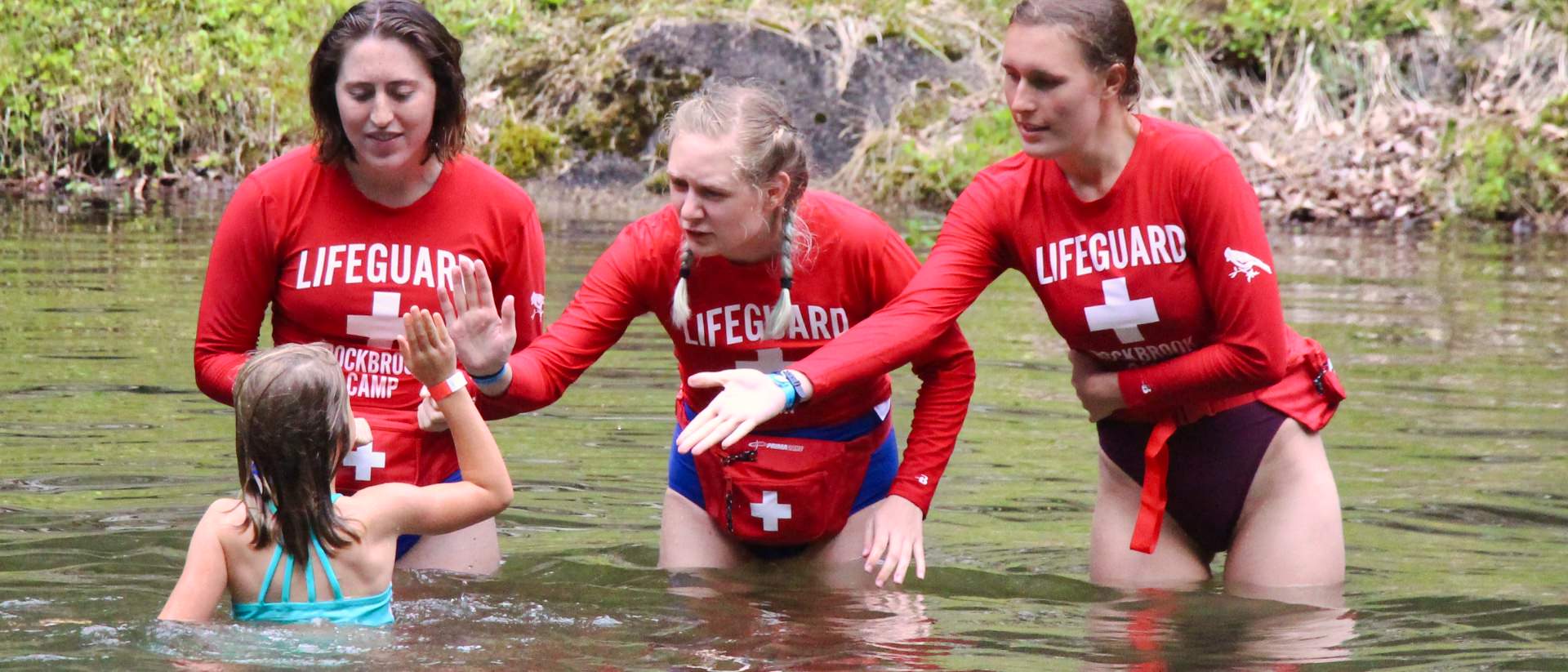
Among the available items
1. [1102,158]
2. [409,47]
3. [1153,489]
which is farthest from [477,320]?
[1153,489]

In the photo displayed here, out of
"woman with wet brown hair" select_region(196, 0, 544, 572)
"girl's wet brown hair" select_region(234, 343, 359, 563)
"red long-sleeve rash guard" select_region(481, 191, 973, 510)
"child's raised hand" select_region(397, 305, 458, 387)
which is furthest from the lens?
"red long-sleeve rash guard" select_region(481, 191, 973, 510)

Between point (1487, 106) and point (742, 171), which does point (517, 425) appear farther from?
point (1487, 106)

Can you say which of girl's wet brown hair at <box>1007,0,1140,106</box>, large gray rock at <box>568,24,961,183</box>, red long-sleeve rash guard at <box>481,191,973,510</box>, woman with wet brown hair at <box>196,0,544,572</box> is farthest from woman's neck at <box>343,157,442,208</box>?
large gray rock at <box>568,24,961,183</box>

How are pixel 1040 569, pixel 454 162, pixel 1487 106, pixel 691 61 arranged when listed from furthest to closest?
pixel 691 61
pixel 1487 106
pixel 1040 569
pixel 454 162

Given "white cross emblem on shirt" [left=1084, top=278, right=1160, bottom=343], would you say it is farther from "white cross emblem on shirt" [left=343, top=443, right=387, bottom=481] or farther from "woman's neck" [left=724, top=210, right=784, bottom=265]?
"white cross emblem on shirt" [left=343, top=443, right=387, bottom=481]

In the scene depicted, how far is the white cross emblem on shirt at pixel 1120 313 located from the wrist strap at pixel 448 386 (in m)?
1.61

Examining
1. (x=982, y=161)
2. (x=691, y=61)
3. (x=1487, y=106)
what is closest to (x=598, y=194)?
(x=691, y=61)

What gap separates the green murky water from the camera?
4719 millimetres

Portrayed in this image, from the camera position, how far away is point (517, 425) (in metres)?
8.59

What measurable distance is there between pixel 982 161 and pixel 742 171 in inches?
465

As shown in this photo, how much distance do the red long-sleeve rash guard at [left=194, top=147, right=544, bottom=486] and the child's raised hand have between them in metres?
0.45

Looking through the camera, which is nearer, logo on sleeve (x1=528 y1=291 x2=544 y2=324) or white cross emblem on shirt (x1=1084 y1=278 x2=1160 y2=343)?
white cross emblem on shirt (x1=1084 y1=278 x2=1160 y2=343)

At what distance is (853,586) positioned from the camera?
539cm

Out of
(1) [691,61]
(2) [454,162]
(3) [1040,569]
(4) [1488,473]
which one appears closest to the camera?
(2) [454,162]
